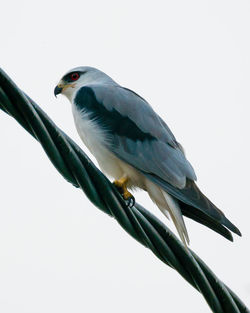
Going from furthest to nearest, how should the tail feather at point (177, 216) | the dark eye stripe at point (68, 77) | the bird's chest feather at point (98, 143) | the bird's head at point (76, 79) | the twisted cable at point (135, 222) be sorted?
the dark eye stripe at point (68, 77)
the bird's head at point (76, 79)
the bird's chest feather at point (98, 143)
the tail feather at point (177, 216)
the twisted cable at point (135, 222)

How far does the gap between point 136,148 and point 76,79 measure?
4.88ft

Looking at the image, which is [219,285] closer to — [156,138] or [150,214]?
[150,214]

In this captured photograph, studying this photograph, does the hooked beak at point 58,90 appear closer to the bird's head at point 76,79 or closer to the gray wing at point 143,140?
the bird's head at point 76,79

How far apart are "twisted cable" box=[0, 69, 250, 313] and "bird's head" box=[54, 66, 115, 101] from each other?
265 cm

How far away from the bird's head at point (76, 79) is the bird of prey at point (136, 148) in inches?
26.9

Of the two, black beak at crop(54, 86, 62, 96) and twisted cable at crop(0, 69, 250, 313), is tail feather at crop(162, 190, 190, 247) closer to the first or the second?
twisted cable at crop(0, 69, 250, 313)

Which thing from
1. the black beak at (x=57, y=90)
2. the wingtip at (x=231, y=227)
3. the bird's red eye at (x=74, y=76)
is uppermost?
the bird's red eye at (x=74, y=76)

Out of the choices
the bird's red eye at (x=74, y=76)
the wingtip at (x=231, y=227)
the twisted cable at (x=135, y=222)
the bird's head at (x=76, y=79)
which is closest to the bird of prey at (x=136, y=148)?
the wingtip at (x=231, y=227)

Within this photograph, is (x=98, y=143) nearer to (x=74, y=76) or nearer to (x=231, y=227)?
(x=231, y=227)

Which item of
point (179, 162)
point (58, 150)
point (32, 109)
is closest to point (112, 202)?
point (58, 150)

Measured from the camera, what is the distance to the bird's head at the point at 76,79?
483 centimetres

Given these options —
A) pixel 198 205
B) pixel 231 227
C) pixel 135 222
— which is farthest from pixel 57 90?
pixel 135 222

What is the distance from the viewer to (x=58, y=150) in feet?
6.75

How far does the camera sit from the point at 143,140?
3744mm
